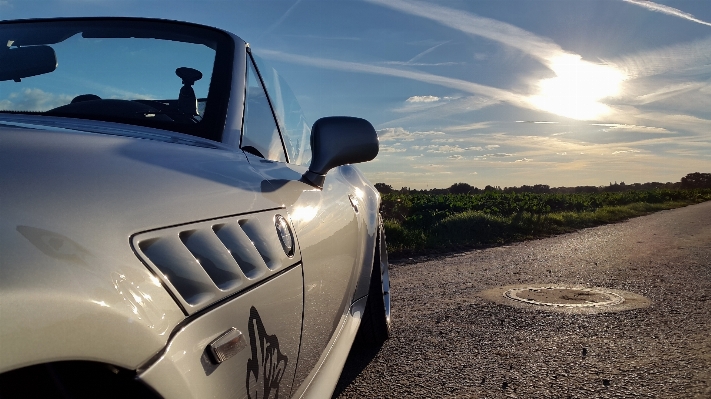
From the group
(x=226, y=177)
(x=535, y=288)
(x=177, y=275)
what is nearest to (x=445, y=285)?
(x=535, y=288)

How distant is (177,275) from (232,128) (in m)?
1.07

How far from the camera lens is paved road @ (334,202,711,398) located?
9.30 feet

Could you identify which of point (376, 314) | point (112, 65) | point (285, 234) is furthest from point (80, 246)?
point (376, 314)

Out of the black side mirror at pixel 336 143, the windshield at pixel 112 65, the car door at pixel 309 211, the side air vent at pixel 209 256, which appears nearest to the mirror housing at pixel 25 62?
the windshield at pixel 112 65

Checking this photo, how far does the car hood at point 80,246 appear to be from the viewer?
748 mm

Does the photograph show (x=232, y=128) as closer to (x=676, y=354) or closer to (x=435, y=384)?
(x=435, y=384)

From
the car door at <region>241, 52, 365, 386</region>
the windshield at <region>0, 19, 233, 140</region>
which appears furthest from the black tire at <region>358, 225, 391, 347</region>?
A: the windshield at <region>0, 19, 233, 140</region>

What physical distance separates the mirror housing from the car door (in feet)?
2.88

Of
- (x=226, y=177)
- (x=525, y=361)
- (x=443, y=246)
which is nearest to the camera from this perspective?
(x=226, y=177)

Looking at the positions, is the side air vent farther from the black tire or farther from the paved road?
the black tire

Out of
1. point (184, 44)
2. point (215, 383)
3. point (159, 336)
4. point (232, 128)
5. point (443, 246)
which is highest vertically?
point (184, 44)

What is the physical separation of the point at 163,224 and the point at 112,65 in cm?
174

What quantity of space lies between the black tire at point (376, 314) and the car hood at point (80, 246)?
2404 millimetres

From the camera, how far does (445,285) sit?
568cm
